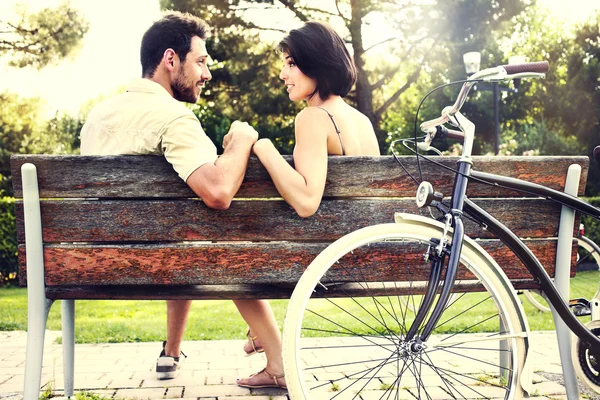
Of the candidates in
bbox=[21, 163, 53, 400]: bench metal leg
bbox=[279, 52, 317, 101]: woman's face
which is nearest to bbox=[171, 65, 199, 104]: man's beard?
bbox=[279, 52, 317, 101]: woman's face

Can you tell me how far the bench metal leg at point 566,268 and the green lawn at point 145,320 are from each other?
3.05 meters

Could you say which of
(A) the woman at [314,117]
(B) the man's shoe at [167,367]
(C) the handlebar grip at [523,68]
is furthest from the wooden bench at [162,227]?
(B) the man's shoe at [167,367]

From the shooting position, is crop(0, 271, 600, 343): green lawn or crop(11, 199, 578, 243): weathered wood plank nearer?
crop(11, 199, 578, 243): weathered wood plank

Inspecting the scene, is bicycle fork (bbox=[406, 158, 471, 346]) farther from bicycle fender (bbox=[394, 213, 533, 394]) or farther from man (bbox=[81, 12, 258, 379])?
man (bbox=[81, 12, 258, 379])

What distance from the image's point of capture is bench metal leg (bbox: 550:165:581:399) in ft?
8.71

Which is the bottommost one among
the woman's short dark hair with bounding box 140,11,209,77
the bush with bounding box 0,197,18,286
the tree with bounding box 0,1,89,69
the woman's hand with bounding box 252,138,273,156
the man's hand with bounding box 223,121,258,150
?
the bush with bounding box 0,197,18,286

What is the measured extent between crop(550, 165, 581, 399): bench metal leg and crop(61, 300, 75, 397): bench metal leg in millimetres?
2047

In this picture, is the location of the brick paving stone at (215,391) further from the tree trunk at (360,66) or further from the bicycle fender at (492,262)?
the tree trunk at (360,66)

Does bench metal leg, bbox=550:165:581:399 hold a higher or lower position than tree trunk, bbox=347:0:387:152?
lower

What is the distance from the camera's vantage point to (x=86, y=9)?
20.1 meters

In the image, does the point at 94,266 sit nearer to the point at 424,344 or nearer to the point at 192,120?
the point at 192,120

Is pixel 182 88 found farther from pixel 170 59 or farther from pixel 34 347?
pixel 34 347

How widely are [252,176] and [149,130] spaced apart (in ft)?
1.77

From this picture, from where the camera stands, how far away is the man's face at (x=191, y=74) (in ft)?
11.5
